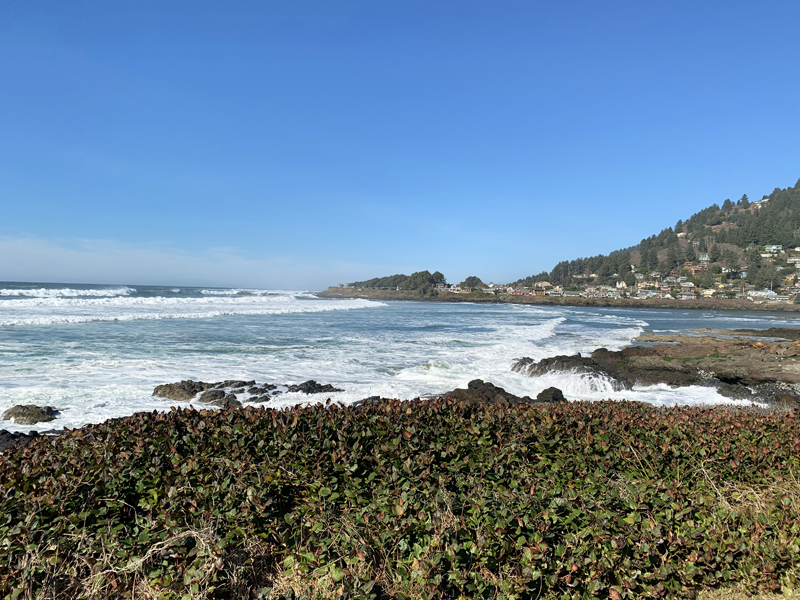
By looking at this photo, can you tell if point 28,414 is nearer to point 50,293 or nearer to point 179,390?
point 179,390

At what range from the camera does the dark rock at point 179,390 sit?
10.7m

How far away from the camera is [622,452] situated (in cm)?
368

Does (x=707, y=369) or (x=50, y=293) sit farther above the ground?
(x=50, y=293)

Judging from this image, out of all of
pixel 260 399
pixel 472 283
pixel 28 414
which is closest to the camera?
pixel 28 414

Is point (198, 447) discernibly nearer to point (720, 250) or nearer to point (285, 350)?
point (285, 350)

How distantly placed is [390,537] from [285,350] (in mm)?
17575

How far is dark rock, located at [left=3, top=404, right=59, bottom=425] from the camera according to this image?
8164 millimetres

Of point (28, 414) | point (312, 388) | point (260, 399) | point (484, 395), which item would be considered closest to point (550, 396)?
point (484, 395)

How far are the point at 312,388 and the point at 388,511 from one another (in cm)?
932

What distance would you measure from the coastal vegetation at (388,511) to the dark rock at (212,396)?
7117mm

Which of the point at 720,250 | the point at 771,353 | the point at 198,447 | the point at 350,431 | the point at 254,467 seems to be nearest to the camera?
the point at 254,467

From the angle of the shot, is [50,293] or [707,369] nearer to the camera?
Result: [707,369]

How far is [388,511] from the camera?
2.77m

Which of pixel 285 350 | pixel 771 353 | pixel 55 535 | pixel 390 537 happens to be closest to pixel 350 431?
pixel 390 537
